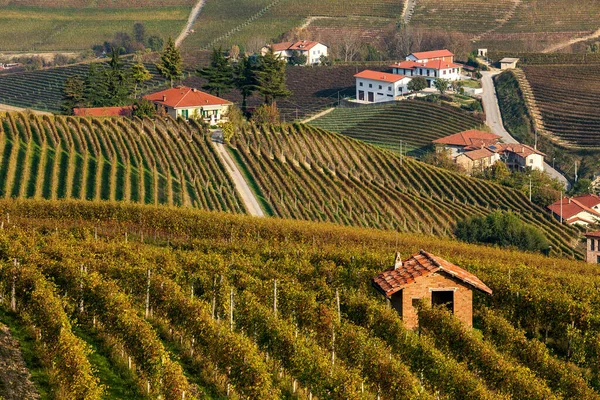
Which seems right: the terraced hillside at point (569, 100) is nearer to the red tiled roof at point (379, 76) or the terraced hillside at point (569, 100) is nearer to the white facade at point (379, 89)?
the white facade at point (379, 89)

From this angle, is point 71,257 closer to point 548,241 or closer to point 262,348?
point 262,348

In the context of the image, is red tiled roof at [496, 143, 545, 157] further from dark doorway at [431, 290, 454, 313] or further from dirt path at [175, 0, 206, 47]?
dirt path at [175, 0, 206, 47]

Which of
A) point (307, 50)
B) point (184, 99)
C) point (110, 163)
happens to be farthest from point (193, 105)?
point (307, 50)

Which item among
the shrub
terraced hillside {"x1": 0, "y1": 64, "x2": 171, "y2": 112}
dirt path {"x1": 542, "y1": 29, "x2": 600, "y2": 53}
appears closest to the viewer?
the shrub

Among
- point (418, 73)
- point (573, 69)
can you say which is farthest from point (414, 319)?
point (573, 69)

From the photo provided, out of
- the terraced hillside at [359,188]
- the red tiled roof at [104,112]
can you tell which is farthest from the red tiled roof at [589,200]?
the red tiled roof at [104,112]

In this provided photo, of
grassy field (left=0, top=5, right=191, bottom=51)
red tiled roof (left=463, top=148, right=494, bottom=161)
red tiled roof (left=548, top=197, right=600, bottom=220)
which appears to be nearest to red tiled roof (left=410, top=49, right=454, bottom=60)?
red tiled roof (left=463, top=148, right=494, bottom=161)
